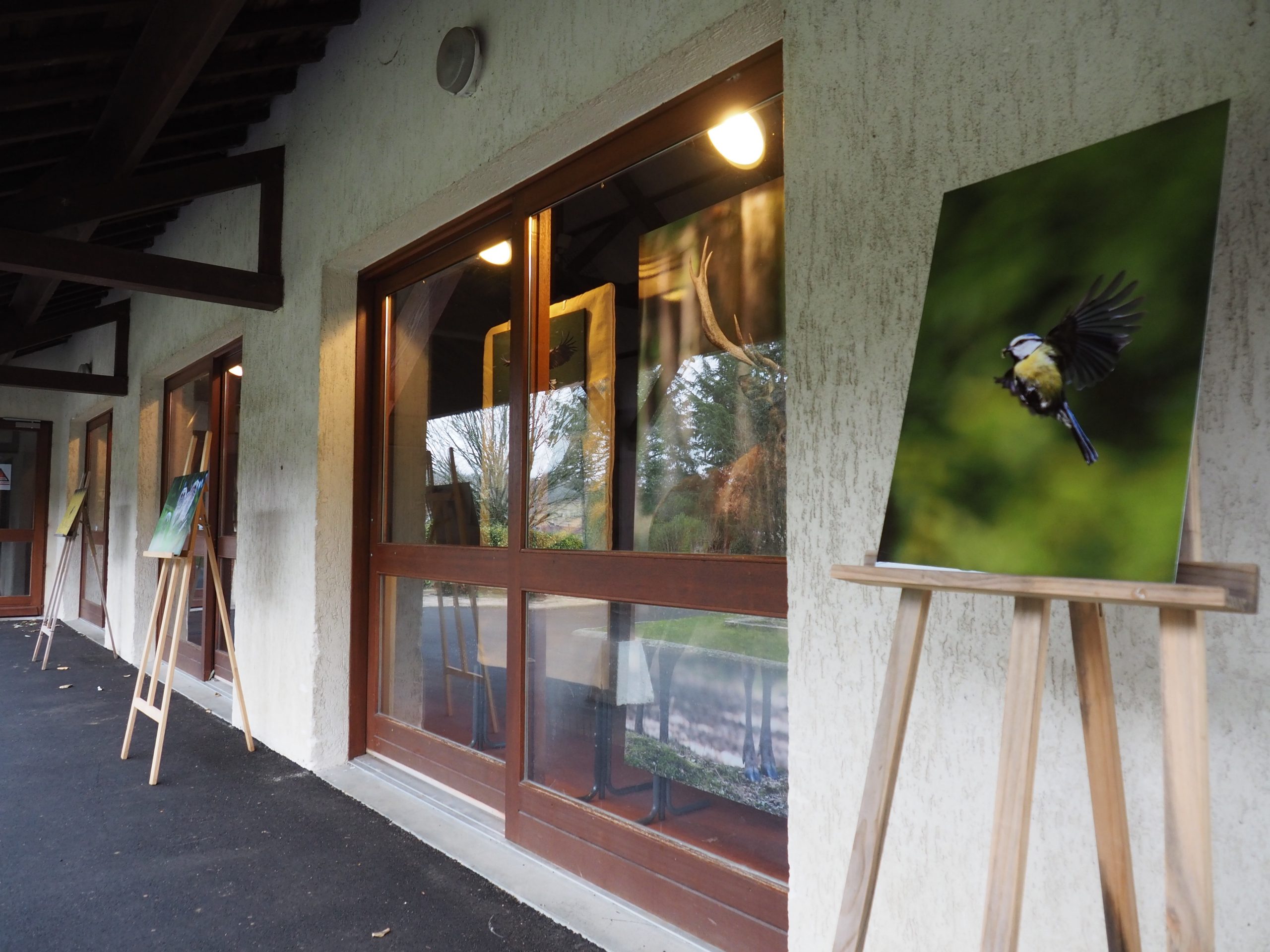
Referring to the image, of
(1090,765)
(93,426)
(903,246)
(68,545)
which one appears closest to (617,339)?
(903,246)

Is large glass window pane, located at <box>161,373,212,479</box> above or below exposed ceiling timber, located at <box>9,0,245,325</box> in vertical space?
below

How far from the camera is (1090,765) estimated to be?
0.99 metres

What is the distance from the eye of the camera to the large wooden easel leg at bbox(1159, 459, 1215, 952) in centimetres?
79

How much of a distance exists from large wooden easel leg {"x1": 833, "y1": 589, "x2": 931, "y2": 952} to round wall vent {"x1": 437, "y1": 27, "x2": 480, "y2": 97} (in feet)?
7.37

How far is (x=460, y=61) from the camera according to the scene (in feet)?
8.46

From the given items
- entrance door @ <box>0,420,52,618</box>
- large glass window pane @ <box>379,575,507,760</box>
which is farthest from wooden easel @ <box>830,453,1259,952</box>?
entrance door @ <box>0,420,52,618</box>

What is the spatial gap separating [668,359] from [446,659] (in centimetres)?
155

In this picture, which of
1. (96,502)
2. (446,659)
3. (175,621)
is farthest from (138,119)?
(96,502)

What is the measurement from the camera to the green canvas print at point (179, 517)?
11.8 feet

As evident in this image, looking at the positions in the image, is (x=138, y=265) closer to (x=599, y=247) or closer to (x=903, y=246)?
(x=599, y=247)

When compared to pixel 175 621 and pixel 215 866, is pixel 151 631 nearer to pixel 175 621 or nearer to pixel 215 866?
pixel 175 621

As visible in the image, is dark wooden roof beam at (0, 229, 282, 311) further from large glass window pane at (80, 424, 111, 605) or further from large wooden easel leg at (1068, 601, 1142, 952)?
large glass window pane at (80, 424, 111, 605)

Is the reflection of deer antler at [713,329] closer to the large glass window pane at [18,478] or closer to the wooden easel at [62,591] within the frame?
the wooden easel at [62,591]

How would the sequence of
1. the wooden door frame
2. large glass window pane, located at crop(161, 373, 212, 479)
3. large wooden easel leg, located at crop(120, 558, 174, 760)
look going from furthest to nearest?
1. the wooden door frame
2. large glass window pane, located at crop(161, 373, 212, 479)
3. large wooden easel leg, located at crop(120, 558, 174, 760)
